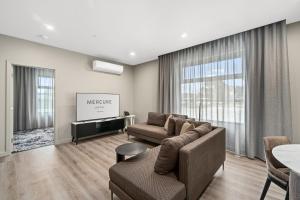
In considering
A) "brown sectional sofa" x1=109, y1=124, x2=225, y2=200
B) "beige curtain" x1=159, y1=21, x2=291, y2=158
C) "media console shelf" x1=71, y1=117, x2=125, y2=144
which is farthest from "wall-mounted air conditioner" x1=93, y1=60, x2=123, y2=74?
"brown sectional sofa" x1=109, y1=124, x2=225, y2=200

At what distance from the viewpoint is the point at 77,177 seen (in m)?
2.25

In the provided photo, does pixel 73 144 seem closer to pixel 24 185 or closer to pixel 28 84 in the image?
pixel 24 185

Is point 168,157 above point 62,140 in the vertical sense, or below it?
above

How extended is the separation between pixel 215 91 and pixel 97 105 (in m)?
3.62

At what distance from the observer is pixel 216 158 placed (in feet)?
6.86

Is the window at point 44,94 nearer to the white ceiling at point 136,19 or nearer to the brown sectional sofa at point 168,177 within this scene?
the white ceiling at point 136,19

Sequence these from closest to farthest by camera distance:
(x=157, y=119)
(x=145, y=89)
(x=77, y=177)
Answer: (x=77, y=177)
(x=157, y=119)
(x=145, y=89)

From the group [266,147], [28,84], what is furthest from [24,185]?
[28,84]

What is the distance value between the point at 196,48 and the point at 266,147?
3.06 metres

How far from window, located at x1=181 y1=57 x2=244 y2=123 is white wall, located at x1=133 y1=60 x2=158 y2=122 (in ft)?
Answer: 4.18

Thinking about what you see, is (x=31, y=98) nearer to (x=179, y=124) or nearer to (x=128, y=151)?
(x=128, y=151)

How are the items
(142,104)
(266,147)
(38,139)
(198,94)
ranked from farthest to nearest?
(142,104) < (38,139) < (198,94) < (266,147)

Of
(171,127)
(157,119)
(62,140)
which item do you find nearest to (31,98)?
(62,140)

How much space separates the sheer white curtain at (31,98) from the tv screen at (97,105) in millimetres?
2202
